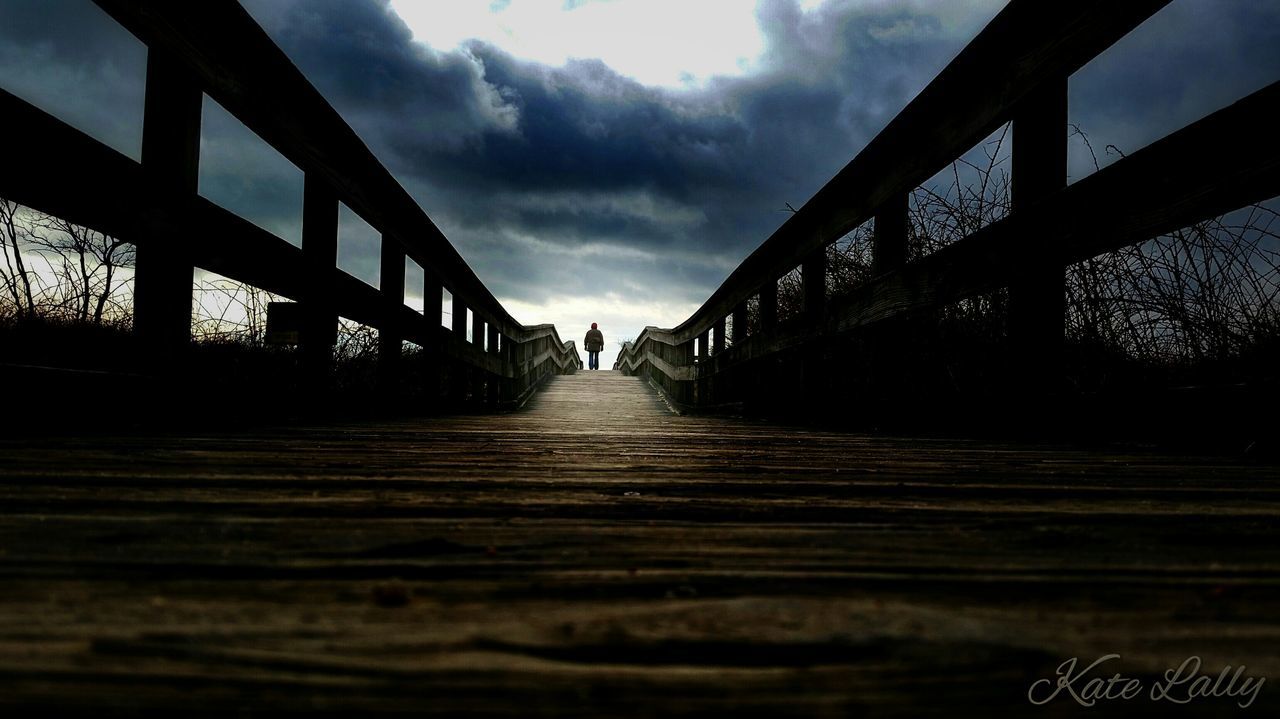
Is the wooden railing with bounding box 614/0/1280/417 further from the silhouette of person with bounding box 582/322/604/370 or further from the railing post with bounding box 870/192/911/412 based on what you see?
the silhouette of person with bounding box 582/322/604/370

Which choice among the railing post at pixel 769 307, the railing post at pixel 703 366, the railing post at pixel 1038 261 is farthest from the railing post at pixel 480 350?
the railing post at pixel 1038 261

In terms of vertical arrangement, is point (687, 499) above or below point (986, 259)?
below

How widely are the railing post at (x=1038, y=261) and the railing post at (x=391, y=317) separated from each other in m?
2.92

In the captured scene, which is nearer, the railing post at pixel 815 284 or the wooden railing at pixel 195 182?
the wooden railing at pixel 195 182

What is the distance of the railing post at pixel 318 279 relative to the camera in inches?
116

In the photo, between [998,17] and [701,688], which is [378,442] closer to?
[701,688]

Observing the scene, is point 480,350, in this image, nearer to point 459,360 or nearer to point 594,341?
point 459,360

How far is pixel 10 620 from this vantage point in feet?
1.71

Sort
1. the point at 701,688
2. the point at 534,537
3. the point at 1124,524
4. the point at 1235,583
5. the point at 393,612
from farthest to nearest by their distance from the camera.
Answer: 1. the point at 1124,524
2. the point at 534,537
3. the point at 1235,583
4. the point at 393,612
5. the point at 701,688

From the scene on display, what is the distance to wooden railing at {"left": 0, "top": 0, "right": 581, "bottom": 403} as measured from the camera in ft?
5.57

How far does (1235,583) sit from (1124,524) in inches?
12.0

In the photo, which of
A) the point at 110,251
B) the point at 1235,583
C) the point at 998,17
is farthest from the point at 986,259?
the point at 110,251

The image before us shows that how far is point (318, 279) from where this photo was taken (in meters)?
2.91

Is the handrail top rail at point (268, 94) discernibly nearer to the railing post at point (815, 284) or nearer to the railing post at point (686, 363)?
the railing post at point (815, 284)
